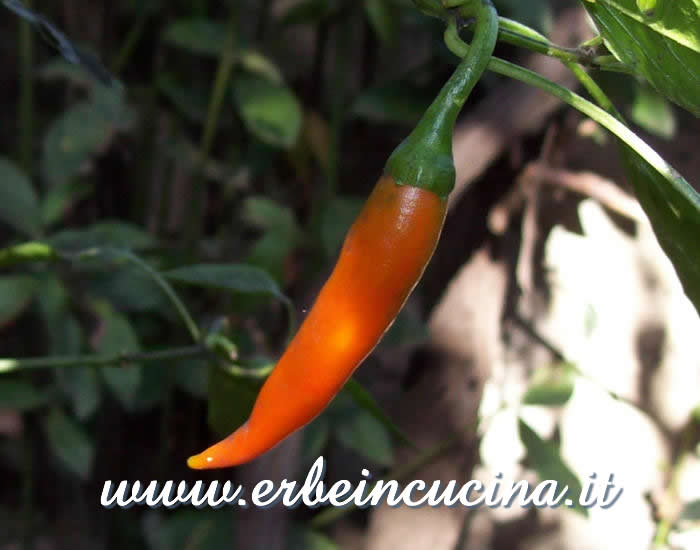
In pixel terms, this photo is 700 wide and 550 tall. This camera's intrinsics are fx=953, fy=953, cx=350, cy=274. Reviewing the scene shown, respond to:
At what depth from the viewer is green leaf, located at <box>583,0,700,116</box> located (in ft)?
1.13

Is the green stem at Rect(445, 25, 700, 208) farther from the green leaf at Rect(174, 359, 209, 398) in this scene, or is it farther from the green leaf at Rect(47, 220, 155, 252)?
the green leaf at Rect(174, 359, 209, 398)

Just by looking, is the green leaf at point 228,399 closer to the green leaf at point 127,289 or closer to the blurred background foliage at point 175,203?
the blurred background foliage at point 175,203

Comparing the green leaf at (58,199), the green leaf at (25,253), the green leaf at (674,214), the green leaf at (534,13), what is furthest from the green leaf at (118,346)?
the green leaf at (674,214)

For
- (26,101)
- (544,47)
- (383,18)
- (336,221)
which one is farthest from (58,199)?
(544,47)

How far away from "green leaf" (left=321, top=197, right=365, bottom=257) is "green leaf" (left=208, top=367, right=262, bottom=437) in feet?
1.35

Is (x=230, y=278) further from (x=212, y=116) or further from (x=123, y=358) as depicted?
(x=212, y=116)

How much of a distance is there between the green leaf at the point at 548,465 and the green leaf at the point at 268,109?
0.37 meters

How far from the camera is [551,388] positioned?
36.9 inches

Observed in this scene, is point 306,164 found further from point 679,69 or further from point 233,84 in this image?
point 679,69

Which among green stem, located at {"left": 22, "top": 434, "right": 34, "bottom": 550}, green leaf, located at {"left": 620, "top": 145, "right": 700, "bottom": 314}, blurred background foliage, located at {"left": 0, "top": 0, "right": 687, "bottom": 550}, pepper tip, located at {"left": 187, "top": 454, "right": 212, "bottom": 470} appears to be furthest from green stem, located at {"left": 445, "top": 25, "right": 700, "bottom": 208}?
green stem, located at {"left": 22, "top": 434, "right": 34, "bottom": 550}

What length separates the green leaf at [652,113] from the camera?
935 millimetres

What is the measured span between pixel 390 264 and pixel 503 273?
26.6 inches

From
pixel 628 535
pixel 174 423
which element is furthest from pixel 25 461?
pixel 628 535

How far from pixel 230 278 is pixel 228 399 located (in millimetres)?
93
